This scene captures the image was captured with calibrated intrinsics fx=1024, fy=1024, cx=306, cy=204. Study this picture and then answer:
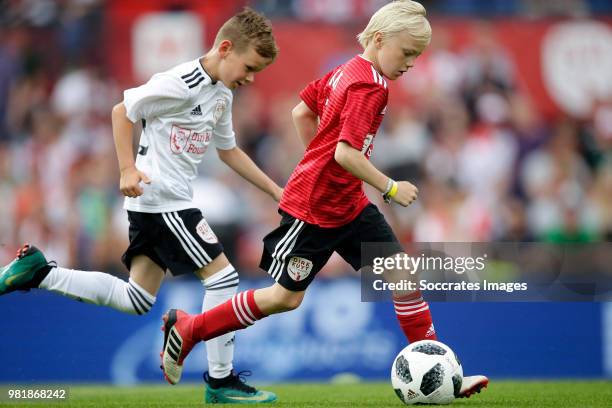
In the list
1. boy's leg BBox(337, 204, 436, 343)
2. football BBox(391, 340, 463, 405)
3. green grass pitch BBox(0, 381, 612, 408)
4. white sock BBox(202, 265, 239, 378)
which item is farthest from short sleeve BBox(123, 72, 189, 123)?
football BBox(391, 340, 463, 405)

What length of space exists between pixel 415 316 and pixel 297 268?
2.37 feet

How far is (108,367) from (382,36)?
4645 mm

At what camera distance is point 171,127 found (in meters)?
5.84

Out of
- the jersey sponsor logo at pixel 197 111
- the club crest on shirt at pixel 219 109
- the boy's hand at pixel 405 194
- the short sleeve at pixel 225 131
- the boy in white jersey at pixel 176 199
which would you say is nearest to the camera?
the boy's hand at pixel 405 194

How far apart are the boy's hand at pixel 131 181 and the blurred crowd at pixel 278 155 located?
4400mm

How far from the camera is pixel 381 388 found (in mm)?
7234

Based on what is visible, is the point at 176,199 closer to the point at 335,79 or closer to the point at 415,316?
the point at 335,79

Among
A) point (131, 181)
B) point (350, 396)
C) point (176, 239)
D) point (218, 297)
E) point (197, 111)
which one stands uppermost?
point (197, 111)

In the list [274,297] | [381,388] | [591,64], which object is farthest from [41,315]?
[591,64]

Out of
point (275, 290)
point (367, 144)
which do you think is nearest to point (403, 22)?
point (367, 144)

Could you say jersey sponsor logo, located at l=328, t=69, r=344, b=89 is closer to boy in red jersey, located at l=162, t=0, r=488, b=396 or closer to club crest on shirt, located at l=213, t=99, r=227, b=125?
boy in red jersey, located at l=162, t=0, r=488, b=396

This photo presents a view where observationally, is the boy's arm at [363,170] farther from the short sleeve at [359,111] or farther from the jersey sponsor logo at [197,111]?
the jersey sponsor logo at [197,111]

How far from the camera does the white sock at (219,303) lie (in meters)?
5.92

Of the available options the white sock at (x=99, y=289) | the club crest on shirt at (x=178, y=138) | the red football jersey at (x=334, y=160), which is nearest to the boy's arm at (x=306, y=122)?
the red football jersey at (x=334, y=160)
